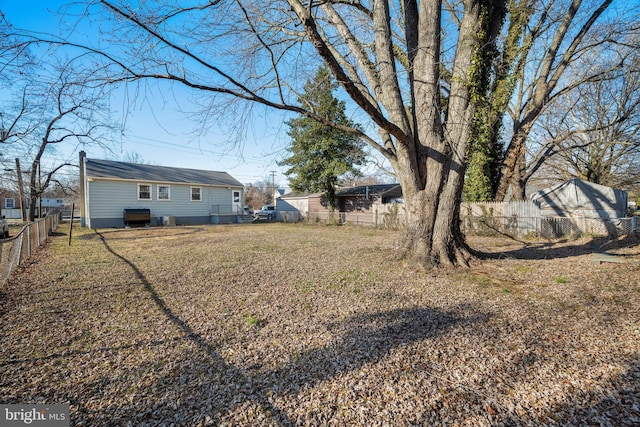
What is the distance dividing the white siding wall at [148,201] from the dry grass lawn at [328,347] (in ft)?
38.8

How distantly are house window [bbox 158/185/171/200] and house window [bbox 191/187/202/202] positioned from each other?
1.53 meters

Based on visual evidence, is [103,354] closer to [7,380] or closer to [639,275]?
[7,380]

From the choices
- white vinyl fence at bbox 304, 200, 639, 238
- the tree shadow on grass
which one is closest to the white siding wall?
the tree shadow on grass

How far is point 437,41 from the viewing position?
5.76 m

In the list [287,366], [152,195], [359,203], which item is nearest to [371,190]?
[359,203]

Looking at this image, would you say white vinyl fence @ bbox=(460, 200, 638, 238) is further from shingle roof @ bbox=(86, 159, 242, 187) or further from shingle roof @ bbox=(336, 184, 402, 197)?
shingle roof @ bbox=(86, 159, 242, 187)

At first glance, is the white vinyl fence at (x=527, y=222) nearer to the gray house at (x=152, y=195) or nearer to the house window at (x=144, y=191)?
the gray house at (x=152, y=195)

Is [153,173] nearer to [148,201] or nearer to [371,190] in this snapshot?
[148,201]

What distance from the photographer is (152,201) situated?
1775cm

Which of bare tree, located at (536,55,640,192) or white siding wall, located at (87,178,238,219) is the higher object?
bare tree, located at (536,55,640,192)

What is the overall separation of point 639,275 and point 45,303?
1065cm

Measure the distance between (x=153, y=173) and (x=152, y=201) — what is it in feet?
7.58

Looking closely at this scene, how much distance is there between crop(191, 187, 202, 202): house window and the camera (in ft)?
64.3

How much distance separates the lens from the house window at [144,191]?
682 inches
